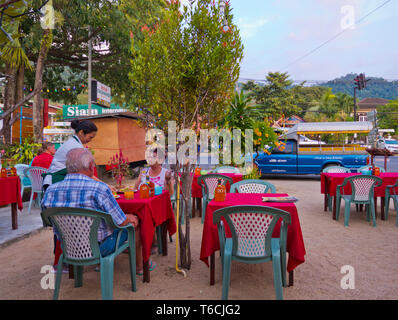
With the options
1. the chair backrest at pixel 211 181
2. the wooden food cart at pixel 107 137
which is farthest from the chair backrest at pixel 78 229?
the wooden food cart at pixel 107 137

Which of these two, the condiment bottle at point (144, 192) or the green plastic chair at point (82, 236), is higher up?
the condiment bottle at point (144, 192)

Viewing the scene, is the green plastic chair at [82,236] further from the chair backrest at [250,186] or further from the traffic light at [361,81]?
the traffic light at [361,81]

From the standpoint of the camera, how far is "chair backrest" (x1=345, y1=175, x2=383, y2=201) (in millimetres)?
5715

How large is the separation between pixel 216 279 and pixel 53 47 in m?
12.3

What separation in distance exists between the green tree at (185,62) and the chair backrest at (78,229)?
1446 mm

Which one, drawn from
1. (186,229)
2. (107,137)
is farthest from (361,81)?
(186,229)

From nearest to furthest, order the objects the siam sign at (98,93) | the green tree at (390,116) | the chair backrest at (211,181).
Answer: the chair backrest at (211,181)
the siam sign at (98,93)
the green tree at (390,116)

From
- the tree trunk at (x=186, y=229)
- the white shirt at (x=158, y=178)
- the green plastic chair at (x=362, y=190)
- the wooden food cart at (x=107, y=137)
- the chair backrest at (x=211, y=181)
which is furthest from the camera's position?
the wooden food cart at (x=107, y=137)

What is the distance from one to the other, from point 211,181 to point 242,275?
104 inches

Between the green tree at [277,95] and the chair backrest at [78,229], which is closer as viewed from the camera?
the chair backrest at [78,229]

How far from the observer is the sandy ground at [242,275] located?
3092 mm

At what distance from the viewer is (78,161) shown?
272 cm
